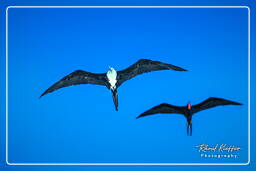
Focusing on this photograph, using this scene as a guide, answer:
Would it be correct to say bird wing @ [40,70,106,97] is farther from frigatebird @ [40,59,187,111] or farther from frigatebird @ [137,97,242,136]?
A: frigatebird @ [137,97,242,136]

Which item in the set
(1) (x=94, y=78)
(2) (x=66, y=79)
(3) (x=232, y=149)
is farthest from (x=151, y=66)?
(3) (x=232, y=149)

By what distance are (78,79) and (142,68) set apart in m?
0.44

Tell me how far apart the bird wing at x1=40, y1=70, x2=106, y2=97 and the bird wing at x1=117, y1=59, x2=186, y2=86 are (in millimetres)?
123

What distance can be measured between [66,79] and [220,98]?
105 centimetres

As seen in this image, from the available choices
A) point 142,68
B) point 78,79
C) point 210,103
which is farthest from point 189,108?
point 78,79

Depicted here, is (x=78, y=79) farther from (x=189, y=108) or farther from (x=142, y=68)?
(x=189, y=108)

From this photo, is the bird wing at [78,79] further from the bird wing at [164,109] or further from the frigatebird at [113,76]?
the bird wing at [164,109]

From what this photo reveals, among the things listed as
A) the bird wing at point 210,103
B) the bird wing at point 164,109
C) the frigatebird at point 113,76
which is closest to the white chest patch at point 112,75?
the frigatebird at point 113,76

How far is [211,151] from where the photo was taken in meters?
2.62

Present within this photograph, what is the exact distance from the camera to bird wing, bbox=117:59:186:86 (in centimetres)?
260

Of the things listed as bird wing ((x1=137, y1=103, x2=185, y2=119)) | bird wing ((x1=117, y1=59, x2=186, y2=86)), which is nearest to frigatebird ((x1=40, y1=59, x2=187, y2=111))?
bird wing ((x1=117, y1=59, x2=186, y2=86))

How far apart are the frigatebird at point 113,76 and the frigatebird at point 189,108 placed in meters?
0.25

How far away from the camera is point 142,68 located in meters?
2.62

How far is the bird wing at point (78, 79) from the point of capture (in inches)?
103
